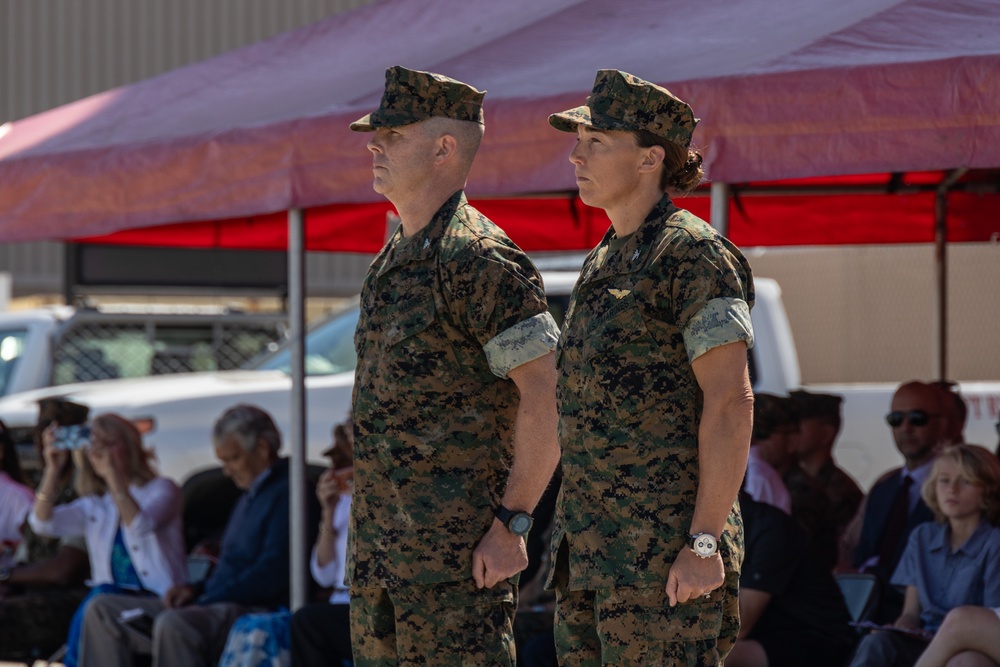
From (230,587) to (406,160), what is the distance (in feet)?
9.80

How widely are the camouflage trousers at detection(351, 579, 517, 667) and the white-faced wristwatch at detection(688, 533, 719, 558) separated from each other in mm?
637

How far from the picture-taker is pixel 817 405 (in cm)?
708

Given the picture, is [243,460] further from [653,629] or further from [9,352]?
[9,352]

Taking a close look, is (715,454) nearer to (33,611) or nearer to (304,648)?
(304,648)

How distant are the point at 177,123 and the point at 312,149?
996 mm

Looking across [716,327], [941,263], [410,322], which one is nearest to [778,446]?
[941,263]

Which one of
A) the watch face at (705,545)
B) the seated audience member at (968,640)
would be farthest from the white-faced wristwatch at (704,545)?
the seated audience member at (968,640)

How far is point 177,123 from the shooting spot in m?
6.33

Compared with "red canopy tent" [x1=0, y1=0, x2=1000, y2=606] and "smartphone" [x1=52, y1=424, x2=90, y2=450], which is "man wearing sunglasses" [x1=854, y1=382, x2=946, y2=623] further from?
"smartphone" [x1=52, y1=424, x2=90, y2=450]

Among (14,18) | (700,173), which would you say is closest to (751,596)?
(700,173)

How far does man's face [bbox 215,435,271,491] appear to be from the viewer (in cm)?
659

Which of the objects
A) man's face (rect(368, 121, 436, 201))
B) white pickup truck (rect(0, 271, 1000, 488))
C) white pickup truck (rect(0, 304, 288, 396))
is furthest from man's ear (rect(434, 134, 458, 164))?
white pickup truck (rect(0, 304, 288, 396))

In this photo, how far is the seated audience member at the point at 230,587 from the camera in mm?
6125

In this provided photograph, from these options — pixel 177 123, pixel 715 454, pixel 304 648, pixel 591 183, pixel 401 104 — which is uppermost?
pixel 177 123
